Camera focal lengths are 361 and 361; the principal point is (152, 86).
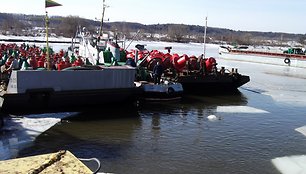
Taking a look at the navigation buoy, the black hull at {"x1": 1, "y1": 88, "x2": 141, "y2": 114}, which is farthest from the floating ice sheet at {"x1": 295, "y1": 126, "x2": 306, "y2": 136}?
the black hull at {"x1": 1, "y1": 88, "x2": 141, "y2": 114}

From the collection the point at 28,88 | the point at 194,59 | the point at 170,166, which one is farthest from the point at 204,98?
the point at 170,166

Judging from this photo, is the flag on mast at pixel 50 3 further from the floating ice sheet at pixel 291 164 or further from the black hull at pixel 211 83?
the floating ice sheet at pixel 291 164

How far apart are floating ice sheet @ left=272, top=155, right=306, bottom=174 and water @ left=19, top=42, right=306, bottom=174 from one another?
0.21 metres

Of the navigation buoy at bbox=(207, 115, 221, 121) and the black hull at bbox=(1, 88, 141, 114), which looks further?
the navigation buoy at bbox=(207, 115, 221, 121)

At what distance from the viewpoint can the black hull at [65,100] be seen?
12.3 m

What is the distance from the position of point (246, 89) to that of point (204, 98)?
4.90 meters

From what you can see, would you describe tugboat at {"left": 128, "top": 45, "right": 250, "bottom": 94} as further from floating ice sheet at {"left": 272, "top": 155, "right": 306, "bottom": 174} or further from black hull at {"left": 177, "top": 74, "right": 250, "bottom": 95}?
floating ice sheet at {"left": 272, "top": 155, "right": 306, "bottom": 174}

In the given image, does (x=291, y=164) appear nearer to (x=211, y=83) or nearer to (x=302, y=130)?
(x=302, y=130)

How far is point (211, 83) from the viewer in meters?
19.6

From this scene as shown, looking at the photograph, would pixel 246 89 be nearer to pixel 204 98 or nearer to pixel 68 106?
pixel 204 98

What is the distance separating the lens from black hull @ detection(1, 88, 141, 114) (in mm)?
12344

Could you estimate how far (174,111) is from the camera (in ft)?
48.7

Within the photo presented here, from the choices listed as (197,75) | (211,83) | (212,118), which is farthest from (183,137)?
(211,83)

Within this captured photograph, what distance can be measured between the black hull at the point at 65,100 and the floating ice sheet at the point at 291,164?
23.4ft
